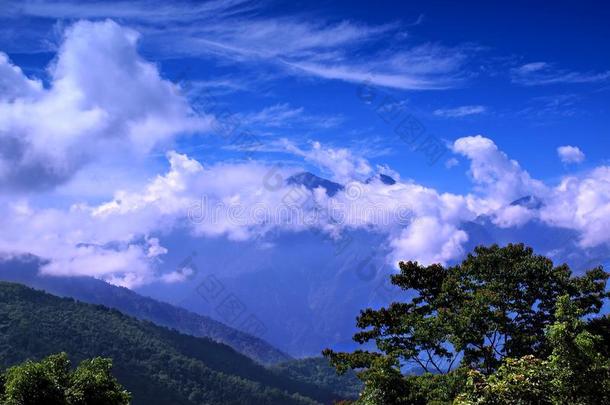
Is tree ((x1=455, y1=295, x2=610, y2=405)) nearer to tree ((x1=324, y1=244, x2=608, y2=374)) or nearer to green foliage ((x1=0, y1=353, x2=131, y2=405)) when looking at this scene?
green foliage ((x1=0, y1=353, x2=131, y2=405))

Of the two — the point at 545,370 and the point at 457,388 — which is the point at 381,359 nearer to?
the point at 457,388

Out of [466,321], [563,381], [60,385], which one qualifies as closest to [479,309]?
[466,321]

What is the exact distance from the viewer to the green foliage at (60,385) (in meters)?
20.4

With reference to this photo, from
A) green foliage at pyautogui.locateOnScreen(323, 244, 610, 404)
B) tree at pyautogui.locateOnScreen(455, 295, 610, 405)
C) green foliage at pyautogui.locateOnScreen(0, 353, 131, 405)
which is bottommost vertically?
green foliage at pyautogui.locateOnScreen(0, 353, 131, 405)

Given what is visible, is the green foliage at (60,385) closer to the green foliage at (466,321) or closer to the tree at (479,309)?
the green foliage at (466,321)

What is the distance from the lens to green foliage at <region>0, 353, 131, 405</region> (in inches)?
804

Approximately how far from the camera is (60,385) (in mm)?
21656

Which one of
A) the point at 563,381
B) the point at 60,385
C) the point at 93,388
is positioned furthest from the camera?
the point at 93,388

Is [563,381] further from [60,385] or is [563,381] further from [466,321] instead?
[60,385]

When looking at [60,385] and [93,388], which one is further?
[93,388]

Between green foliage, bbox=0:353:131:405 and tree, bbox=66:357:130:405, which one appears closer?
green foliage, bbox=0:353:131:405

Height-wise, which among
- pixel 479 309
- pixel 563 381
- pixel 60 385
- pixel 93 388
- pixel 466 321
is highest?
pixel 479 309

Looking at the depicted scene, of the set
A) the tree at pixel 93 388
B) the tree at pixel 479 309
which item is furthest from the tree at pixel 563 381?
the tree at pixel 479 309

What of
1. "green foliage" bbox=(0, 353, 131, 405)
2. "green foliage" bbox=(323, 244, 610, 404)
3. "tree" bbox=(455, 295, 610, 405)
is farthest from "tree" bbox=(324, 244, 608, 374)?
"green foliage" bbox=(0, 353, 131, 405)
